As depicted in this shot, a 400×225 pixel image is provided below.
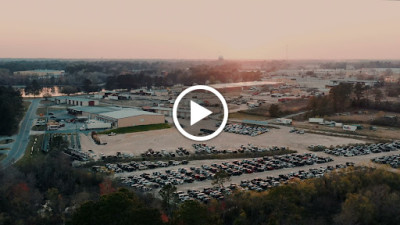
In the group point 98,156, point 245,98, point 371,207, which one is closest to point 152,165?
point 98,156

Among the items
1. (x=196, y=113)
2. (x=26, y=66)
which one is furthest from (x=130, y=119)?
(x=26, y=66)

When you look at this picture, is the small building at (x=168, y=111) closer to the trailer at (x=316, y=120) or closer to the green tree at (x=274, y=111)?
the green tree at (x=274, y=111)

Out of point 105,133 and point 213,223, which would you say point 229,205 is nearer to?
point 213,223

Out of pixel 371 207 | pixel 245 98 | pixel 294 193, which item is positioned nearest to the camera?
pixel 371 207

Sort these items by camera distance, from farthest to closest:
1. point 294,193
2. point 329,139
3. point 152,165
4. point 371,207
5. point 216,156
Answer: point 329,139 → point 216,156 → point 152,165 → point 294,193 → point 371,207

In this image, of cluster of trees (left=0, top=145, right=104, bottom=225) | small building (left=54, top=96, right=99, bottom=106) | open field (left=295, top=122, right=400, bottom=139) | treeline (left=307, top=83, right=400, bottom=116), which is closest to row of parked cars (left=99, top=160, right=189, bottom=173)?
cluster of trees (left=0, top=145, right=104, bottom=225)

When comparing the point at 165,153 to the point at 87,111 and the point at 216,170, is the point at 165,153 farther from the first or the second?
the point at 87,111

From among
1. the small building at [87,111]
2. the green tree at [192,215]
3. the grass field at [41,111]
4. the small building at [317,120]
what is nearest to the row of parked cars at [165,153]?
the green tree at [192,215]
